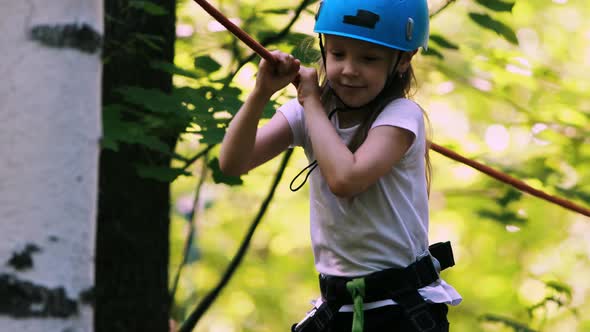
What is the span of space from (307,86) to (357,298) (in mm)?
618

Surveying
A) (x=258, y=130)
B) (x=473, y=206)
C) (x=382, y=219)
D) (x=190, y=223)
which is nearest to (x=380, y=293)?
(x=382, y=219)

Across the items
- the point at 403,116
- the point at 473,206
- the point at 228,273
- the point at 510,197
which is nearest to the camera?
the point at 403,116

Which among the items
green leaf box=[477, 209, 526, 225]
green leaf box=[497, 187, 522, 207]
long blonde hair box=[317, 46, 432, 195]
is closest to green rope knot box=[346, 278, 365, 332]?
long blonde hair box=[317, 46, 432, 195]

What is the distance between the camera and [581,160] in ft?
19.2

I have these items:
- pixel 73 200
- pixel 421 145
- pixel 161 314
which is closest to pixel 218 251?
pixel 161 314

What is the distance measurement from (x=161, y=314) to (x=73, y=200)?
2.31 meters

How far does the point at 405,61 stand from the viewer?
2.59m

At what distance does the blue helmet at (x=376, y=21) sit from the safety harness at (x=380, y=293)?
25.9 inches

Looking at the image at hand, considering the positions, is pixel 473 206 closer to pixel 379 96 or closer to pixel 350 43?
pixel 379 96

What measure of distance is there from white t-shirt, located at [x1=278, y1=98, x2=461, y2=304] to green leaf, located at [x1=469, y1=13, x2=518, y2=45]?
1.14m

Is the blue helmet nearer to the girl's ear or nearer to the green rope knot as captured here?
the girl's ear

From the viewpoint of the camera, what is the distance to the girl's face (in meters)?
2.42

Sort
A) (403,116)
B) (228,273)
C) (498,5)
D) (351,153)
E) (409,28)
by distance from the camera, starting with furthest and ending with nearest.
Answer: (228,273) → (498,5) → (409,28) → (403,116) → (351,153)

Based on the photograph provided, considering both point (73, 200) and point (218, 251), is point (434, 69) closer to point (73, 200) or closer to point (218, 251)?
point (73, 200)
